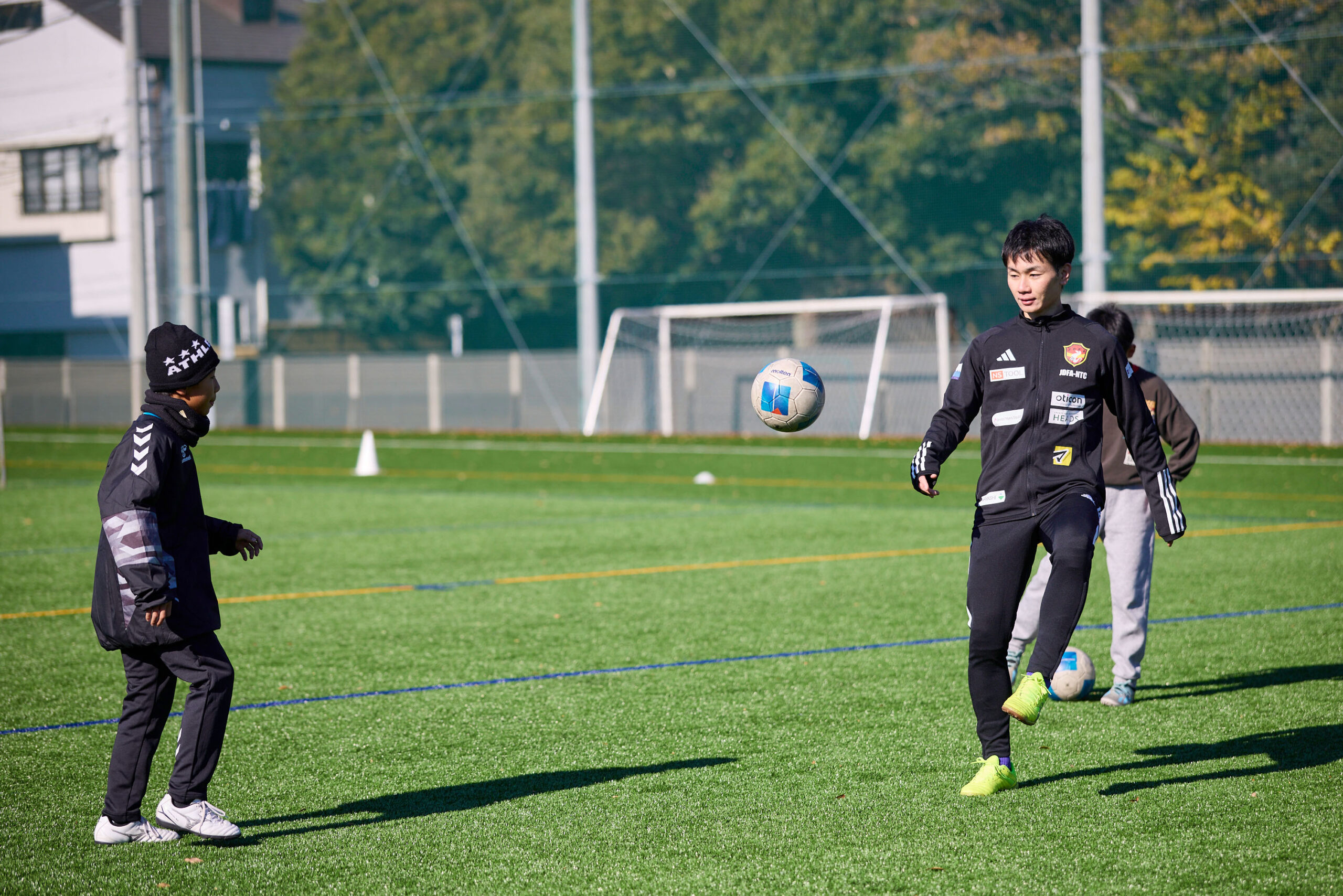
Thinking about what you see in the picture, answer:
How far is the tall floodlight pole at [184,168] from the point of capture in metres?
31.6

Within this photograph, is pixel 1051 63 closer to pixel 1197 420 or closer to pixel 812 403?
pixel 1197 420

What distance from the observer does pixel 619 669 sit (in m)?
7.39

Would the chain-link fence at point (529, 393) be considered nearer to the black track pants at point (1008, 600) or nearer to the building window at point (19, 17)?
the building window at point (19, 17)

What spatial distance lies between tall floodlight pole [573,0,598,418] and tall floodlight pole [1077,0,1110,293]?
31.1ft

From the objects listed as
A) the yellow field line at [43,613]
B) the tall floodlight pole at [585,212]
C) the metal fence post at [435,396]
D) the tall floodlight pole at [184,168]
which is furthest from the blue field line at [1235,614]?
the tall floodlight pole at [184,168]

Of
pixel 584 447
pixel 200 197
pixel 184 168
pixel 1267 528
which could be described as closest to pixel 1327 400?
pixel 584 447

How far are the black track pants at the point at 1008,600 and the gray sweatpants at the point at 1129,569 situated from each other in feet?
5.15

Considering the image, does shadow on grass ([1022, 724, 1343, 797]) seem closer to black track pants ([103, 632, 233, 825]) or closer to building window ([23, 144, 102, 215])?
black track pants ([103, 632, 233, 825])

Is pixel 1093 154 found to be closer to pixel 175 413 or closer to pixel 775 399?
→ pixel 775 399

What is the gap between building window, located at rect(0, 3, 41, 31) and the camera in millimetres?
39188

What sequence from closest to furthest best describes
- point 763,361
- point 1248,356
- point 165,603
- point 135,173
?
point 165,603 → point 1248,356 → point 763,361 → point 135,173

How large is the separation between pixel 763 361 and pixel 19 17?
2381 centimetres

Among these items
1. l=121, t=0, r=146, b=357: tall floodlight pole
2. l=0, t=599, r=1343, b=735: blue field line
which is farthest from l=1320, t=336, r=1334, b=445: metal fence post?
l=121, t=0, r=146, b=357: tall floodlight pole

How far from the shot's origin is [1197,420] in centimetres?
2441
